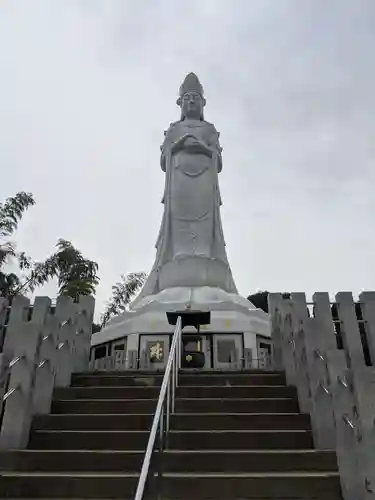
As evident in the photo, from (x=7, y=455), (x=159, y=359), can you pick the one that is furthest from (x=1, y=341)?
(x=159, y=359)

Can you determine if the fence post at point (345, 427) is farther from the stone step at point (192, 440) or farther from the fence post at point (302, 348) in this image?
the fence post at point (302, 348)

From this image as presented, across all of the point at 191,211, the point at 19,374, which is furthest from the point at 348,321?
the point at 191,211

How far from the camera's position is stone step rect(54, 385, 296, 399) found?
231 inches

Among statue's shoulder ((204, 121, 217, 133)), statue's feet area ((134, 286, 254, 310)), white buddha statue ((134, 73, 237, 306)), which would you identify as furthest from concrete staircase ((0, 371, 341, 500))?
statue's shoulder ((204, 121, 217, 133))

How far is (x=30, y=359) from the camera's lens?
5.38m

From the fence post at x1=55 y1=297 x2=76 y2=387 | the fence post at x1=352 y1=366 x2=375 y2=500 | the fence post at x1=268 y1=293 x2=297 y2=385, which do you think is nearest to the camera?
the fence post at x1=352 y1=366 x2=375 y2=500

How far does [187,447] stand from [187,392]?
1.12m

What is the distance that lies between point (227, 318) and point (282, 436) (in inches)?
275

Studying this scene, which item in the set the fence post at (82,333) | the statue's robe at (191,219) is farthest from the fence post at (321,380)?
the statue's robe at (191,219)

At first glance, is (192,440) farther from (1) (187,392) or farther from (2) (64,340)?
(2) (64,340)

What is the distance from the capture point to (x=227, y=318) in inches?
464

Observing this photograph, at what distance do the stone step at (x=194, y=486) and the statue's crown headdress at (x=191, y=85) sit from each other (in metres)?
15.0

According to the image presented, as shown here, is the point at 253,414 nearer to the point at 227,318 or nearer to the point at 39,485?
the point at 39,485

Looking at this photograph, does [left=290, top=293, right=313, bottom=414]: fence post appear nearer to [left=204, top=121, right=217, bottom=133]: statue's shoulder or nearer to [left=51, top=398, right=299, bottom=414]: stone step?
[left=51, top=398, right=299, bottom=414]: stone step
